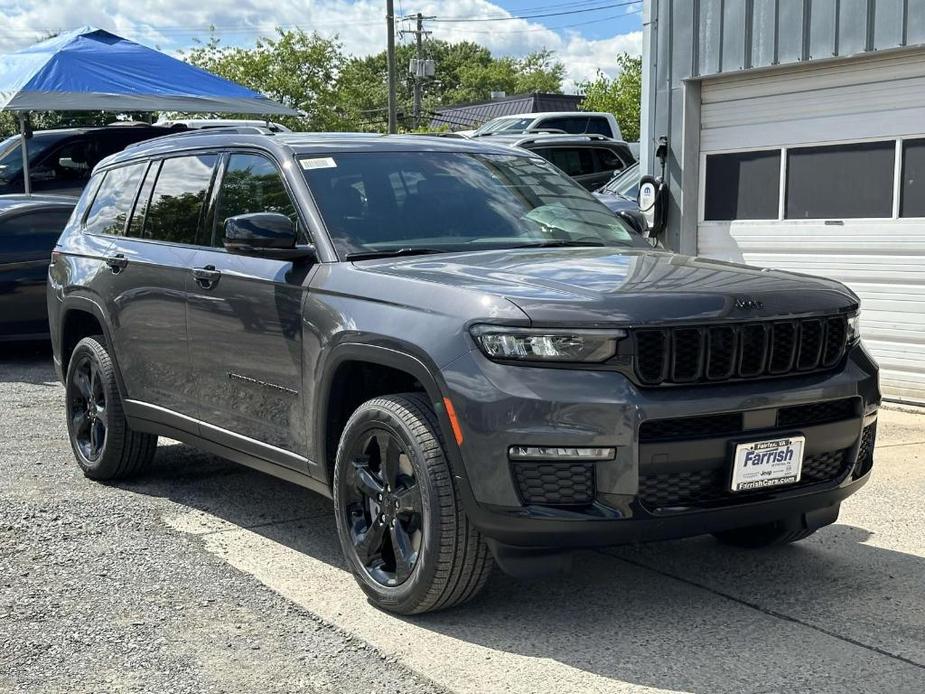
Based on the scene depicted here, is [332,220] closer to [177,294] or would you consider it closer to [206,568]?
[177,294]

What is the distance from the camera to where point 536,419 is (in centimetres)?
392

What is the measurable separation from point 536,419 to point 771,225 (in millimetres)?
6670

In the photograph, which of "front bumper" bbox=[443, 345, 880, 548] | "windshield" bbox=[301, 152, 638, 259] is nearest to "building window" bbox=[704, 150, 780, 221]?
"windshield" bbox=[301, 152, 638, 259]

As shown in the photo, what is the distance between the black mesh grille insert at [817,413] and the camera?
4262mm

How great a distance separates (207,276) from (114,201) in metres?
1.56

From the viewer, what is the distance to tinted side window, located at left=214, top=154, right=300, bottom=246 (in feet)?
17.4

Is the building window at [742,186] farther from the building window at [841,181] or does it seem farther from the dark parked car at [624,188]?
the dark parked car at [624,188]

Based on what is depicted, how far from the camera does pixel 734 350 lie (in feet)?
13.6

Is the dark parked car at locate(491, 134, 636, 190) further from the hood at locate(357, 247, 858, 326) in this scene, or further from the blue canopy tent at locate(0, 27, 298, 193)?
the hood at locate(357, 247, 858, 326)

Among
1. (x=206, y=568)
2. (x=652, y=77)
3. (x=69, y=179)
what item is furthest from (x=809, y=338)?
(x=69, y=179)

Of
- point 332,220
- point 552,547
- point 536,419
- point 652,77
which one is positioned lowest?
point 552,547

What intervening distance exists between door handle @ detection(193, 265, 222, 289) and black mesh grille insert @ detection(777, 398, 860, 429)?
2.53m

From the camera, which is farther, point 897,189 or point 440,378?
point 897,189

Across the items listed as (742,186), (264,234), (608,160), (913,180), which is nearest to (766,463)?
(264,234)
